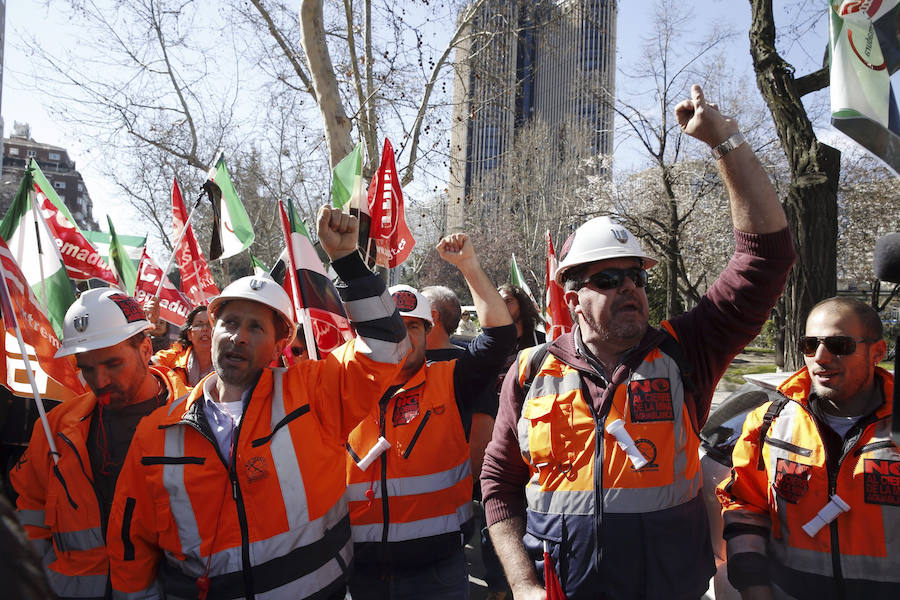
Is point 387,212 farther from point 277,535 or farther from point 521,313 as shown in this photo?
point 277,535

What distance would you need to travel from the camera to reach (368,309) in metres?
2.16

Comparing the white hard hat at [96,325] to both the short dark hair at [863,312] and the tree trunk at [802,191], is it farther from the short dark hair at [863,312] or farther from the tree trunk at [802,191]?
the tree trunk at [802,191]

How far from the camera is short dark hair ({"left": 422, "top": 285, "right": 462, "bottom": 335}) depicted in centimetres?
407

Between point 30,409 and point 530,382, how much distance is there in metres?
2.91

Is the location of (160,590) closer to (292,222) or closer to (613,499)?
(613,499)

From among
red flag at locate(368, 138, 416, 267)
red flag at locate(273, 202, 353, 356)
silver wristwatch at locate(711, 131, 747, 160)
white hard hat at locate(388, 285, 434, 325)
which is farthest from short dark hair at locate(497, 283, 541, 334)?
silver wristwatch at locate(711, 131, 747, 160)

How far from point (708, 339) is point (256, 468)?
5.43 feet

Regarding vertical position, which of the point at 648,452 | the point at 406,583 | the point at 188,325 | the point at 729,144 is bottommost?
the point at 406,583

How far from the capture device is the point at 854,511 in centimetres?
215

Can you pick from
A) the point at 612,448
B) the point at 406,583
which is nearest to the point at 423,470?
the point at 406,583

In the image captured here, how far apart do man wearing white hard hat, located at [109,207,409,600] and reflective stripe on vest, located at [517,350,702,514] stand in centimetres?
56

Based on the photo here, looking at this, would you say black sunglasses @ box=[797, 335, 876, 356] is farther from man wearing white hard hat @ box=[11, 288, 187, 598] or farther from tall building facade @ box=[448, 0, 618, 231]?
tall building facade @ box=[448, 0, 618, 231]

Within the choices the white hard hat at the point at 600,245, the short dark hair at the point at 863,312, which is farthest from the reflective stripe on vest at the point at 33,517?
the short dark hair at the point at 863,312

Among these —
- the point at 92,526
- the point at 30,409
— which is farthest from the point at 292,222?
the point at 92,526
